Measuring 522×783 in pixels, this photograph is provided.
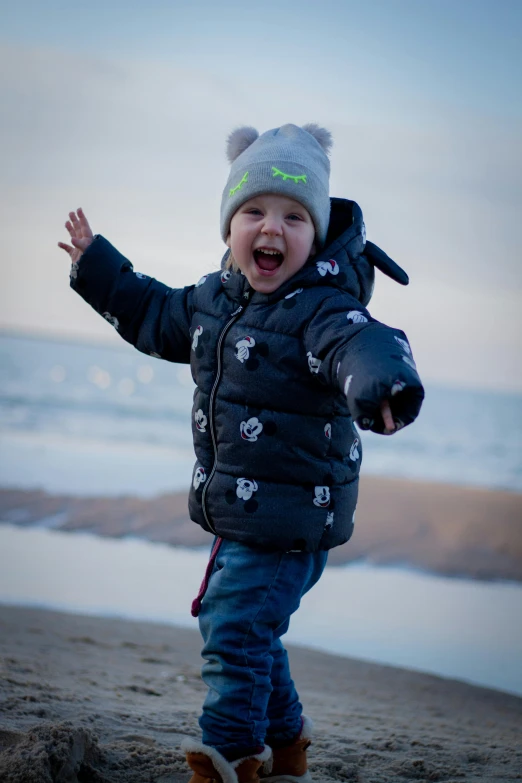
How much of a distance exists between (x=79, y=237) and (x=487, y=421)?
94.9 feet

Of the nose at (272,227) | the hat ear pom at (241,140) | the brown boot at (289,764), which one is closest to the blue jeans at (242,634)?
the brown boot at (289,764)

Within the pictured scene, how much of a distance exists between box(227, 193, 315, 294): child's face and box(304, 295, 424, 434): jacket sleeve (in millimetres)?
195

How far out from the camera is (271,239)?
2322mm

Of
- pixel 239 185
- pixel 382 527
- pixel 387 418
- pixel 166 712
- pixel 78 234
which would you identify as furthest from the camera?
pixel 382 527

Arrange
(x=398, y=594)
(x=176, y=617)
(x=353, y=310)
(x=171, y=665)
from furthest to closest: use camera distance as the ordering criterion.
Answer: (x=398, y=594), (x=176, y=617), (x=171, y=665), (x=353, y=310)

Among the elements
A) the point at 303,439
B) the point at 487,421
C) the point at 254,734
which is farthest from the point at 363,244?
the point at 487,421

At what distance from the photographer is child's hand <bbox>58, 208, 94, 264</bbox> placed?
2.75 m

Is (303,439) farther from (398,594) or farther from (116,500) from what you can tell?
(116,500)

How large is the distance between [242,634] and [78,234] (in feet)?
4.54

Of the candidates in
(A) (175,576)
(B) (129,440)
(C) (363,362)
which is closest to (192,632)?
(A) (175,576)

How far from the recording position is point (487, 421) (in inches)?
1194

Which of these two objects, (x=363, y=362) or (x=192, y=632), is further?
(x=192, y=632)

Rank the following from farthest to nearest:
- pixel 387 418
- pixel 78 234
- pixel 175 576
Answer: pixel 175 576, pixel 78 234, pixel 387 418

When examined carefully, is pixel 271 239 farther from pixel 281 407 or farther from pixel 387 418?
pixel 387 418
